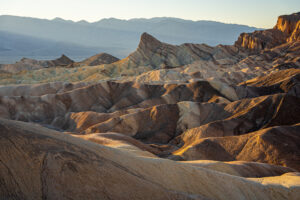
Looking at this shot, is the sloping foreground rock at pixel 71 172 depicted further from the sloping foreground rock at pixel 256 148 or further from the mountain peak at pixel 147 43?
the mountain peak at pixel 147 43

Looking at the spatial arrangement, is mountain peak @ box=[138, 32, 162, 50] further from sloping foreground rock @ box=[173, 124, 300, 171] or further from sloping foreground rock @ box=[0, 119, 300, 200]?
sloping foreground rock @ box=[0, 119, 300, 200]

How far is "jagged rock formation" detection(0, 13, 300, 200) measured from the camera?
18.3ft

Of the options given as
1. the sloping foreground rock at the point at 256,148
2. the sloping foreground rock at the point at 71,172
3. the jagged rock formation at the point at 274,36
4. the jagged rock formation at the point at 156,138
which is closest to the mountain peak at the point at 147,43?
the jagged rock formation at the point at 156,138

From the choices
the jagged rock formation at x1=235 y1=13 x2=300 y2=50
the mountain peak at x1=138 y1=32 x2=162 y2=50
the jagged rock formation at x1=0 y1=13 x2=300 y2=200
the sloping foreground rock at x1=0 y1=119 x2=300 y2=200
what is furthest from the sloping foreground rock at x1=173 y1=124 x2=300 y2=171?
the jagged rock formation at x1=235 y1=13 x2=300 y2=50

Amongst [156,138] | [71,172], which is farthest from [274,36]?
[71,172]

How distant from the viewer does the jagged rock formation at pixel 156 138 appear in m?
5.57

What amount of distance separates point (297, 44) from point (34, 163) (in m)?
69.5

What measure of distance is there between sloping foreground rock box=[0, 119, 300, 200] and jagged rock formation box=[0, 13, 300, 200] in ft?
0.07

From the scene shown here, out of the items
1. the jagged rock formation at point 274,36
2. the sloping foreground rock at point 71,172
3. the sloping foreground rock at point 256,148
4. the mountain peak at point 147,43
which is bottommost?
the sloping foreground rock at point 256,148

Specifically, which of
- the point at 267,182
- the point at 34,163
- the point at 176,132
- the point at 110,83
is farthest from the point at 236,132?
the point at 110,83

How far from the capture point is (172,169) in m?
7.26

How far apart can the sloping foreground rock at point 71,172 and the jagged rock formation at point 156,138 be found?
0.07ft

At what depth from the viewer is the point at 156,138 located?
71.4 feet

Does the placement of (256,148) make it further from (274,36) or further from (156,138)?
(274,36)
